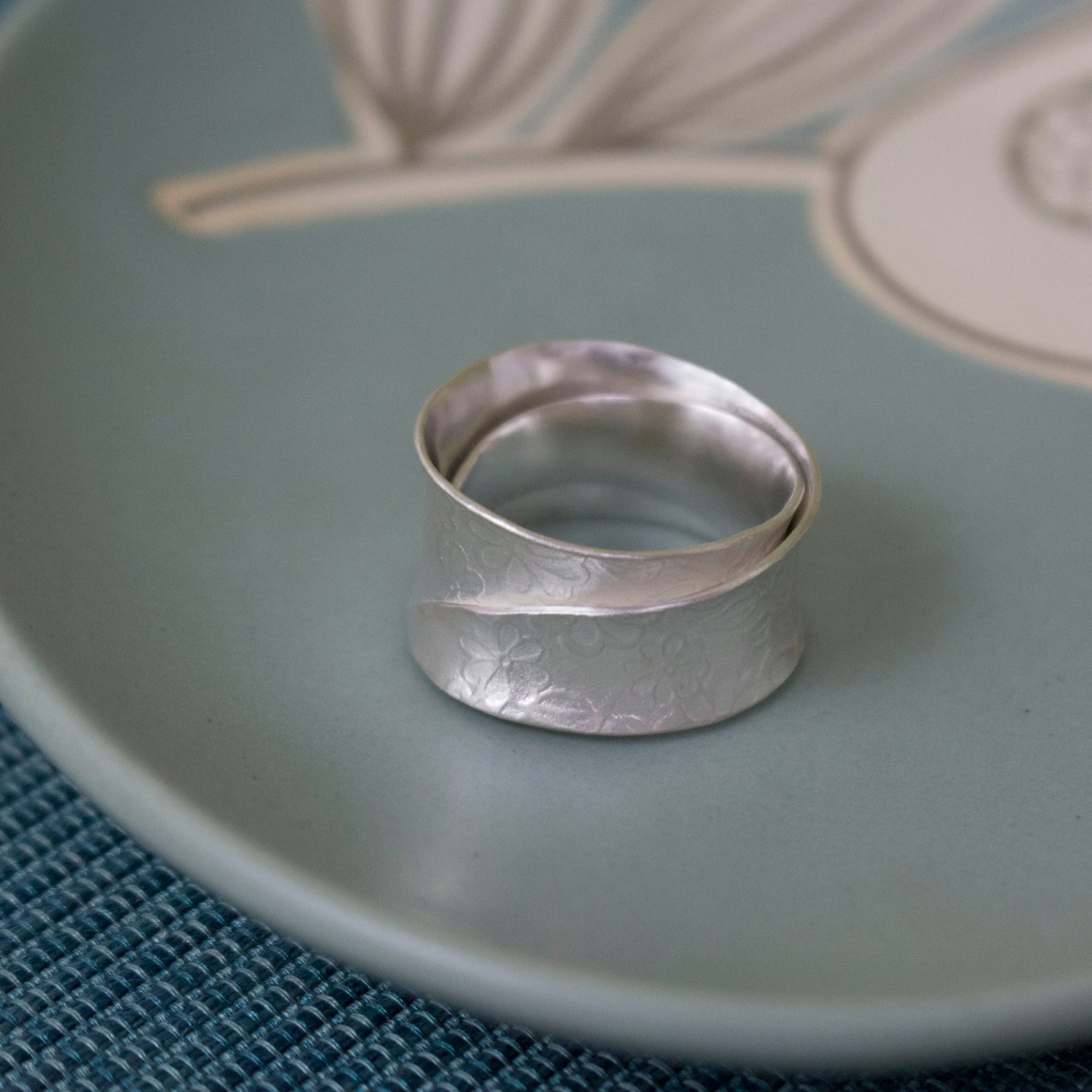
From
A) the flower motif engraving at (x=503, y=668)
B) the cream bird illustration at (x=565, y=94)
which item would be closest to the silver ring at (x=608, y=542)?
the flower motif engraving at (x=503, y=668)

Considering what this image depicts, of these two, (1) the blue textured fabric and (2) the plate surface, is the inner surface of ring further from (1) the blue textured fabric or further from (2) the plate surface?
(1) the blue textured fabric

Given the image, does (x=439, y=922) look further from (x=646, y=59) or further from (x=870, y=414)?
(x=646, y=59)

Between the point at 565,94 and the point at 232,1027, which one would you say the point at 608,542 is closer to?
the point at 232,1027

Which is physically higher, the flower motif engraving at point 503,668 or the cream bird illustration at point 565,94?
the cream bird illustration at point 565,94

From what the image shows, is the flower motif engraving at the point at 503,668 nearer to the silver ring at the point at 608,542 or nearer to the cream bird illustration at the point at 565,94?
the silver ring at the point at 608,542

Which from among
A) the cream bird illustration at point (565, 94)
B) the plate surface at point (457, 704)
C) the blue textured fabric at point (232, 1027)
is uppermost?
the cream bird illustration at point (565, 94)

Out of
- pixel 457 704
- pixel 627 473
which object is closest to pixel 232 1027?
pixel 457 704

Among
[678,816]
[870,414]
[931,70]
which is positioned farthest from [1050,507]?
[931,70]
